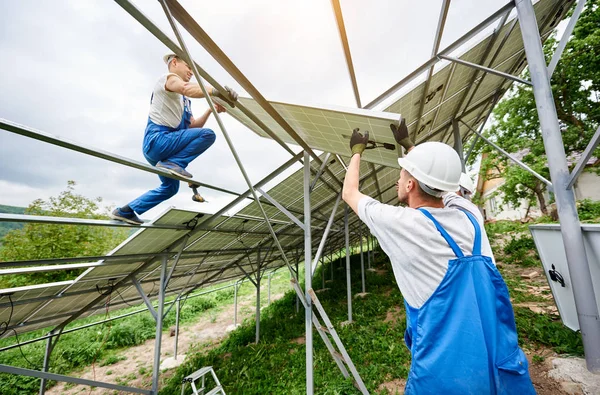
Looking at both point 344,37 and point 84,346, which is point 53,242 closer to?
point 84,346

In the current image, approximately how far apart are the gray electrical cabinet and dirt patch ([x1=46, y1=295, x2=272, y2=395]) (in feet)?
36.2

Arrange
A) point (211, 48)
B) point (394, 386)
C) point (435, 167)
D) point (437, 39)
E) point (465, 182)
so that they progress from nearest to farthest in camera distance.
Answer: point (435, 167) < point (211, 48) < point (437, 39) < point (465, 182) < point (394, 386)

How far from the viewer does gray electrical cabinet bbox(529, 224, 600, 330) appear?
3.20 metres

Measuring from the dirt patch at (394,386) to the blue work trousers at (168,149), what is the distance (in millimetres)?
5333

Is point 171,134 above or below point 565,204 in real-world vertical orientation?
above

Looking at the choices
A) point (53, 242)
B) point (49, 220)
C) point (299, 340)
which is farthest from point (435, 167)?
point (53, 242)

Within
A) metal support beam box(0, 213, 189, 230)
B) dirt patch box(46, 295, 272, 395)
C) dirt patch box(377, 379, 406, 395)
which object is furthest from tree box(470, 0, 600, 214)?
dirt patch box(46, 295, 272, 395)

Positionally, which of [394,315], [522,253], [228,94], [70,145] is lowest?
[394,315]

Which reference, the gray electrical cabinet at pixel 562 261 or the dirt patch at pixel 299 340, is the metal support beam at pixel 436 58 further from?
the dirt patch at pixel 299 340

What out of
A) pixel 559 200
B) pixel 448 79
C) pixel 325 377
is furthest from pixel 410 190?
pixel 325 377

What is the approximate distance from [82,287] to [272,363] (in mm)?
5332

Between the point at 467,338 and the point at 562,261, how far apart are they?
4.08 m

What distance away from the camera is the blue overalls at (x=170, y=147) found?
256 centimetres

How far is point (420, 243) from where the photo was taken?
4.51 feet
